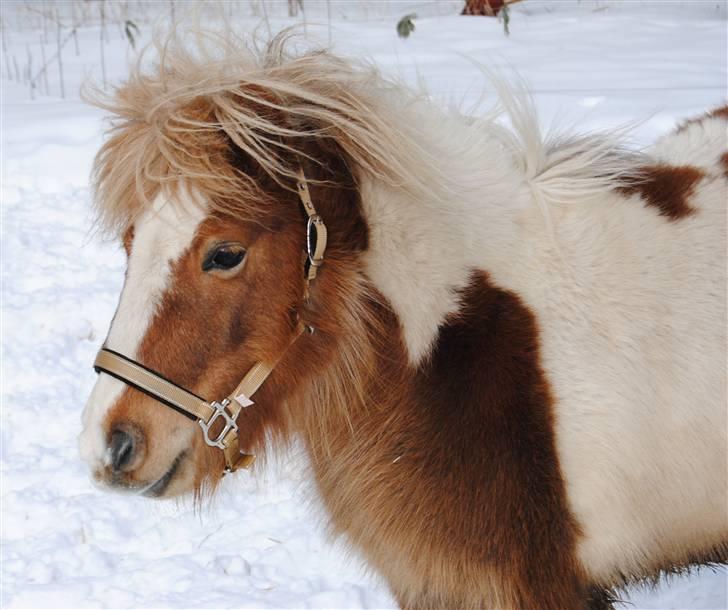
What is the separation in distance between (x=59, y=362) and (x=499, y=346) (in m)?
3.15

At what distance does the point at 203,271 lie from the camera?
1.70 metres

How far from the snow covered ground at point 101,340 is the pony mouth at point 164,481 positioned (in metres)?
0.35

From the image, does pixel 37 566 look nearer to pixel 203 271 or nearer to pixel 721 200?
pixel 203 271

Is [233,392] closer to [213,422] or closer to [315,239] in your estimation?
[213,422]

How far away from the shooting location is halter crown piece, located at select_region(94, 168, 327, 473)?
167 centimetres

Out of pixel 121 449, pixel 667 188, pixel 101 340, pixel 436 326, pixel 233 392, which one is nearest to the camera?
pixel 121 449

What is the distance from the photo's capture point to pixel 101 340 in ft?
15.0

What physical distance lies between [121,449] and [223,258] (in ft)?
1.46

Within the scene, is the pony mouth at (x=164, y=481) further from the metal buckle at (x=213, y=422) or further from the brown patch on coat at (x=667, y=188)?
the brown patch on coat at (x=667, y=188)

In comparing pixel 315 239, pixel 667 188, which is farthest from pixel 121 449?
pixel 667 188

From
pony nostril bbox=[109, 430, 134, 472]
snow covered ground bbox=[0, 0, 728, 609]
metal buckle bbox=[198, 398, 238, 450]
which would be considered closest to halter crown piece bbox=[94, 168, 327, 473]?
metal buckle bbox=[198, 398, 238, 450]

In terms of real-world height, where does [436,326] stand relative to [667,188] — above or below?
below

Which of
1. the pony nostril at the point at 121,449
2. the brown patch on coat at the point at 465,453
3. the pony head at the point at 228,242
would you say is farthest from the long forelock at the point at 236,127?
the pony nostril at the point at 121,449

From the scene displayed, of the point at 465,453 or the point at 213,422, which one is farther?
the point at 465,453
